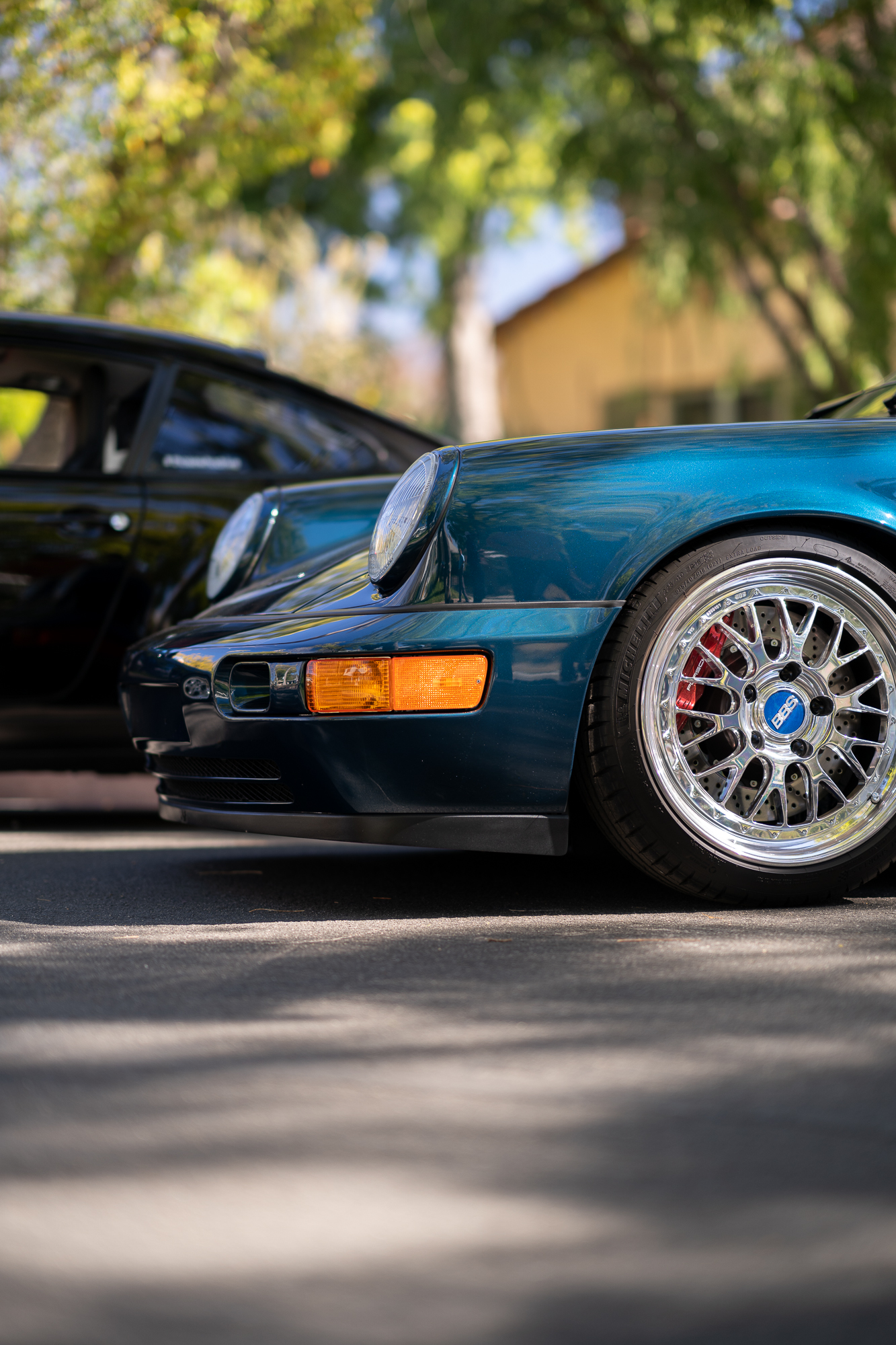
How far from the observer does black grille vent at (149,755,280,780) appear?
10.5 ft

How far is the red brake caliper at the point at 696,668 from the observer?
314cm

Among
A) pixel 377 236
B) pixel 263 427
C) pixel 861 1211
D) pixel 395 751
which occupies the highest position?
pixel 377 236

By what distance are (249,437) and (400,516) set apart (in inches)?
72.3

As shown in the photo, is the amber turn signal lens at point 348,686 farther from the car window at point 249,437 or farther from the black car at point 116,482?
the car window at point 249,437

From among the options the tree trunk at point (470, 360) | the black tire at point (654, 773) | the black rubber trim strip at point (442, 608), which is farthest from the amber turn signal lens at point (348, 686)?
the tree trunk at point (470, 360)

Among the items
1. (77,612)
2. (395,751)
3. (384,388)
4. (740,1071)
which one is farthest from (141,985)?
(384,388)

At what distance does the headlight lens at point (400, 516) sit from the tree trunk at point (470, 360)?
1936 cm

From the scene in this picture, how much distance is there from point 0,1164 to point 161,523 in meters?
3.08

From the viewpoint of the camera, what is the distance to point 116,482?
4766mm

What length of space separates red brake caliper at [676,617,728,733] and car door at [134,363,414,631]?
1.83 metres

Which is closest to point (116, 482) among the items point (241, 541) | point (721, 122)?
point (241, 541)

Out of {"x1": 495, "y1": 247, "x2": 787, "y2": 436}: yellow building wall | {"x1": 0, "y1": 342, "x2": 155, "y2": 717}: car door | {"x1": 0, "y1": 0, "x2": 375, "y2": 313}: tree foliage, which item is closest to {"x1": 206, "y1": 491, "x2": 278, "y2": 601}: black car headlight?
{"x1": 0, "y1": 342, "x2": 155, "y2": 717}: car door

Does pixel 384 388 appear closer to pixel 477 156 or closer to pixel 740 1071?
pixel 477 156

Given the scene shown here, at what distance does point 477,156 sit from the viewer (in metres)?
19.0
